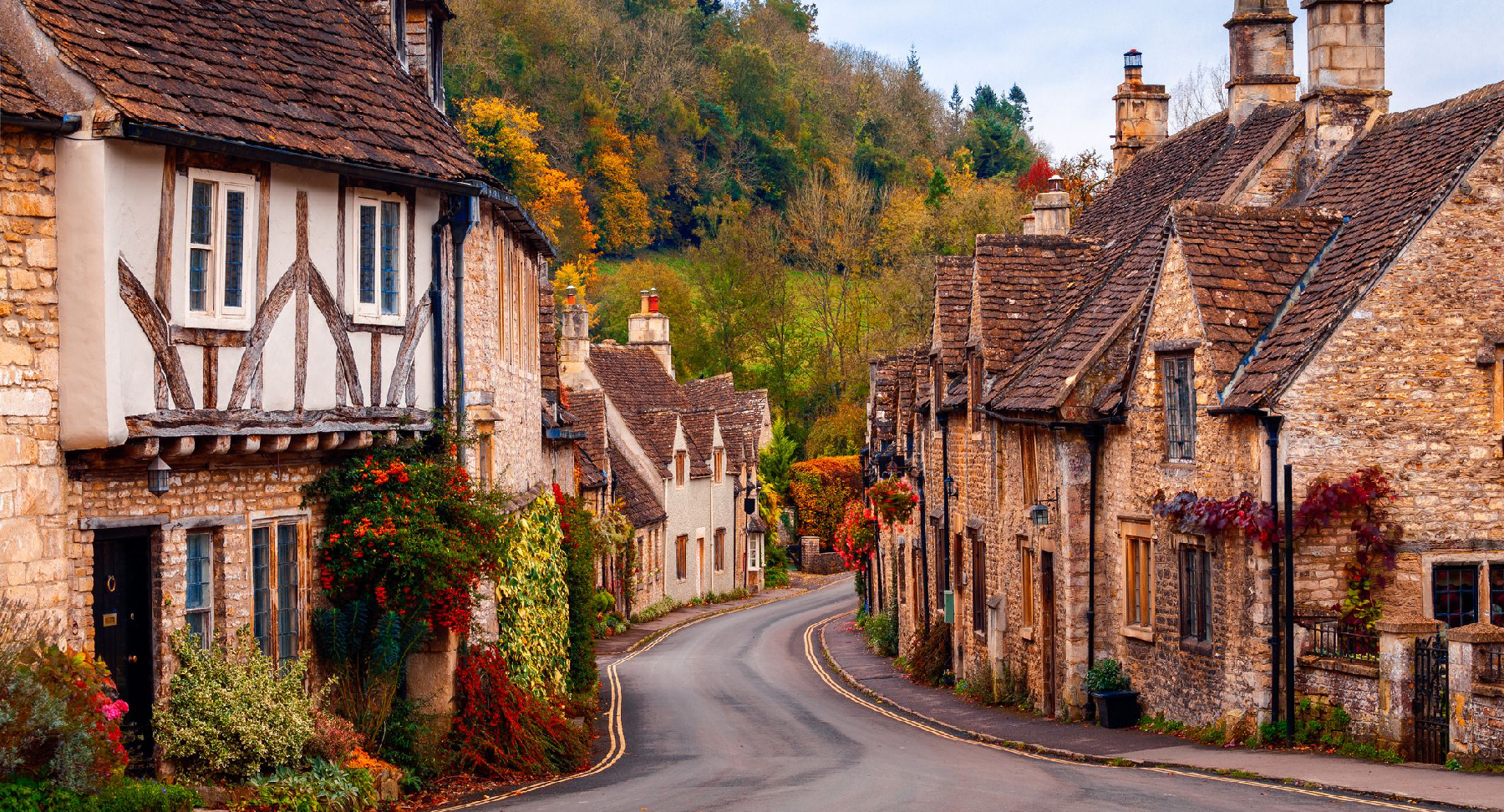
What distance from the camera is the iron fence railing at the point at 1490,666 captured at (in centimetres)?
1466

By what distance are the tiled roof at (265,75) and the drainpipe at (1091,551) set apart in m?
10.2

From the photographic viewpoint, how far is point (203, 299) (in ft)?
44.7

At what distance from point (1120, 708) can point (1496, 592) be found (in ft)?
17.4

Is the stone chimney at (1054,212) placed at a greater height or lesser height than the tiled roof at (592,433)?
greater

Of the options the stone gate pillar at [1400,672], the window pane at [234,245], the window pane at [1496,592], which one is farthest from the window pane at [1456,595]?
the window pane at [234,245]

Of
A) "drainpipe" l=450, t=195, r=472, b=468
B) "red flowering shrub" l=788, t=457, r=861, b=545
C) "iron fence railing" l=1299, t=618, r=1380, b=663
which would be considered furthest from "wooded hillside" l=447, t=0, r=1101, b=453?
"drainpipe" l=450, t=195, r=472, b=468

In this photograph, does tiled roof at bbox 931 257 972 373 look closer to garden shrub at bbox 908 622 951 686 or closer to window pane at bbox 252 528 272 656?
garden shrub at bbox 908 622 951 686

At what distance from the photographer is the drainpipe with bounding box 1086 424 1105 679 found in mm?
22188

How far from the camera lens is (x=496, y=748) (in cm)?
1745

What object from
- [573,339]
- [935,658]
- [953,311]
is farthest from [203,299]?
[573,339]

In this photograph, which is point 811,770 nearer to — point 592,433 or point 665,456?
point 592,433

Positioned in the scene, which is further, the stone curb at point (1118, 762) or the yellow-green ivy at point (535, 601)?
the yellow-green ivy at point (535, 601)

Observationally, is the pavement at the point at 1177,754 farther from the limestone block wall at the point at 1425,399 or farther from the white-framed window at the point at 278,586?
the white-framed window at the point at 278,586

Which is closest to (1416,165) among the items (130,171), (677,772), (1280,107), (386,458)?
(1280,107)
